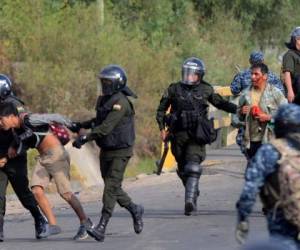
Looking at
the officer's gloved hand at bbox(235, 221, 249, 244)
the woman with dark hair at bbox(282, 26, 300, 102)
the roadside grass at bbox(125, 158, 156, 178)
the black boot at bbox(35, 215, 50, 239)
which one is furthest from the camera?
the roadside grass at bbox(125, 158, 156, 178)

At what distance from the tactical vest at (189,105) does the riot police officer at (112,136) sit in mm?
1508

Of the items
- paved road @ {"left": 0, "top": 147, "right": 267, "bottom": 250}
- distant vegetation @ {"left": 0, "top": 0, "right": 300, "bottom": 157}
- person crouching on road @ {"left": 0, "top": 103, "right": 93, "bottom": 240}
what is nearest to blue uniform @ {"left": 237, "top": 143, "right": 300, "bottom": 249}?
paved road @ {"left": 0, "top": 147, "right": 267, "bottom": 250}

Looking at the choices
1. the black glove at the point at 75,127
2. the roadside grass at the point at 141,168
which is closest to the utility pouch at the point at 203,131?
the black glove at the point at 75,127

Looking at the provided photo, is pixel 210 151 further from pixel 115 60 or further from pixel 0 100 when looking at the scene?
pixel 0 100

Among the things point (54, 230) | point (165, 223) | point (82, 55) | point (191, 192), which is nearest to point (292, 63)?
point (191, 192)

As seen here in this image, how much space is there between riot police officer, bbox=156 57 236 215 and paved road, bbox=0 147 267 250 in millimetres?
519

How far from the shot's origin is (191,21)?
3478 cm

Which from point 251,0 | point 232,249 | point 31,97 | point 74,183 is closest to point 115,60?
point 31,97

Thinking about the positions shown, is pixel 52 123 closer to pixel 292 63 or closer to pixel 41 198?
pixel 41 198

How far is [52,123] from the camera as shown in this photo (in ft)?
39.4

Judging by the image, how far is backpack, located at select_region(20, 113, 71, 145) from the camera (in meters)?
11.8

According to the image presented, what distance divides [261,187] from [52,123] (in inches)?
183

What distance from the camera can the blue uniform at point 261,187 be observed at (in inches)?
300

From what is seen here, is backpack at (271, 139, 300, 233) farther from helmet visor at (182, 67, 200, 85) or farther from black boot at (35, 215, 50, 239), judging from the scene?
helmet visor at (182, 67, 200, 85)
